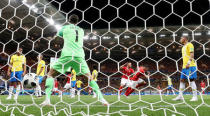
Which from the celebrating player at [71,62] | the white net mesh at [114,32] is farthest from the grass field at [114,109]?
the white net mesh at [114,32]

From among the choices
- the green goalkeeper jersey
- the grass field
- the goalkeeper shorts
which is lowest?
the grass field

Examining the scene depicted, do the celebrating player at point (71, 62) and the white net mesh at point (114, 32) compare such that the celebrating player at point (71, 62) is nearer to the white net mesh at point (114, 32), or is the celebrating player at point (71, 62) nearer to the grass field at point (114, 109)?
the grass field at point (114, 109)

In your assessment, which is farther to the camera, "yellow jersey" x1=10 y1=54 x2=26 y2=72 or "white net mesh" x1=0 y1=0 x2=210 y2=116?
"white net mesh" x1=0 y1=0 x2=210 y2=116

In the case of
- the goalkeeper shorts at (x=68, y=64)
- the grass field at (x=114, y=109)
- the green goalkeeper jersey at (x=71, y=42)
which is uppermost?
the green goalkeeper jersey at (x=71, y=42)

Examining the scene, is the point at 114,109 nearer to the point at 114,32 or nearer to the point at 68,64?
the point at 68,64

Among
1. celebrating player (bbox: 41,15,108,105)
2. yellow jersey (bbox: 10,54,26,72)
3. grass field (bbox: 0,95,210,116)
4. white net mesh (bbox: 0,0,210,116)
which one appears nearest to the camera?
grass field (bbox: 0,95,210,116)

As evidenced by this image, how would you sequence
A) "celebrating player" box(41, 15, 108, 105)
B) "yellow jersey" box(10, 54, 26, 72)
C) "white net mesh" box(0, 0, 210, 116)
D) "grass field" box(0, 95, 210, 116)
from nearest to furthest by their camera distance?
"grass field" box(0, 95, 210, 116) < "celebrating player" box(41, 15, 108, 105) < "yellow jersey" box(10, 54, 26, 72) < "white net mesh" box(0, 0, 210, 116)

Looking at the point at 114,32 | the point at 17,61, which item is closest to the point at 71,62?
the point at 17,61

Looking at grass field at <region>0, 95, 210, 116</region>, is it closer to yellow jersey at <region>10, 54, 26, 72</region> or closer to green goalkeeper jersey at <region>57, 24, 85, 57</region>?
green goalkeeper jersey at <region>57, 24, 85, 57</region>

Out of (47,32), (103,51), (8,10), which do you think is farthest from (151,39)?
(8,10)

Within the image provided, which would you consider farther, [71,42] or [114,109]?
[71,42]

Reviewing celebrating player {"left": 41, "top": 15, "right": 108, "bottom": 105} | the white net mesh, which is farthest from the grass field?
the white net mesh

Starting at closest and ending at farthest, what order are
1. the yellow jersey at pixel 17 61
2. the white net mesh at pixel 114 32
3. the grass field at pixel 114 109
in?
the grass field at pixel 114 109, the yellow jersey at pixel 17 61, the white net mesh at pixel 114 32

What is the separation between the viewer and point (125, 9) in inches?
432
